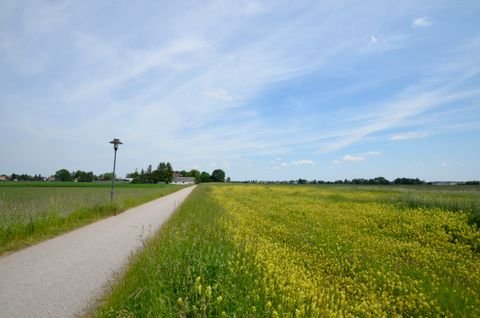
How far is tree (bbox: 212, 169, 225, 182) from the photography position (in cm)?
16812

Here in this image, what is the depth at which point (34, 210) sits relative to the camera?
11.1 meters

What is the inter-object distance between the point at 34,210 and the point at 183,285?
1068cm

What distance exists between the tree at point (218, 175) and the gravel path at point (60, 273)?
6241 inches

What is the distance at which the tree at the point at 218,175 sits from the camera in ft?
552

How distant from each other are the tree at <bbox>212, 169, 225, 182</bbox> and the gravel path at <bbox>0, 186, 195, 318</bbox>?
159 metres

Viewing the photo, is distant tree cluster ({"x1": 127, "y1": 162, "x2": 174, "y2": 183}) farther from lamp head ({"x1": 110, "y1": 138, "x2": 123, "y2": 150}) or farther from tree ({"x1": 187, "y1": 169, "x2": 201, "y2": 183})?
lamp head ({"x1": 110, "y1": 138, "x2": 123, "y2": 150})

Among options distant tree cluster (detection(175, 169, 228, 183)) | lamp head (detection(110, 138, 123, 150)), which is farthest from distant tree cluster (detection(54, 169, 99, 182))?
lamp head (detection(110, 138, 123, 150))

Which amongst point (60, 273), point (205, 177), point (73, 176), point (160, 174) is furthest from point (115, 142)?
point (205, 177)

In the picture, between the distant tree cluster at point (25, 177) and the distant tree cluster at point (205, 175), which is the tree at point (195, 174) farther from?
the distant tree cluster at point (25, 177)

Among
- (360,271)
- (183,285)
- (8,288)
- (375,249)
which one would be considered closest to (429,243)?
(375,249)

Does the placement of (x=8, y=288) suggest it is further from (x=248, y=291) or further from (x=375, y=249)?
(x=375, y=249)

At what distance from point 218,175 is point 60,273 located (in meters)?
163

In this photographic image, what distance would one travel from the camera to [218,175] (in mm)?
A: 168125

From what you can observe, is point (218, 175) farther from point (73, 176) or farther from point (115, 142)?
point (115, 142)
